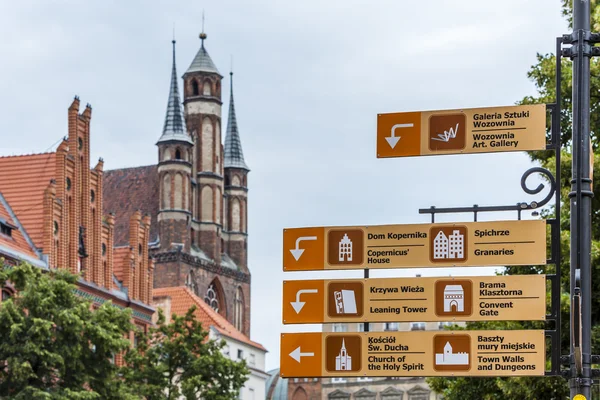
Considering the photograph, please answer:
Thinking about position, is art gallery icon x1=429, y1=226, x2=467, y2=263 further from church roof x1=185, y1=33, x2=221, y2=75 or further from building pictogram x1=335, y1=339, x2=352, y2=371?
church roof x1=185, y1=33, x2=221, y2=75

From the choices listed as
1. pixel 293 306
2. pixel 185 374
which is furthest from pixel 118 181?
pixel 293 306

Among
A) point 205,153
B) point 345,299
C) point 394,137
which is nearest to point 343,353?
point 345,299

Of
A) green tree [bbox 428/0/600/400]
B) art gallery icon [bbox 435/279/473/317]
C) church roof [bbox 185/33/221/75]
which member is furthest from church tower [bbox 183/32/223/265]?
art gallery icon [bbox 435/279/473/317]

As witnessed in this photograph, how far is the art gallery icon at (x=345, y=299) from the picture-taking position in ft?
53.9

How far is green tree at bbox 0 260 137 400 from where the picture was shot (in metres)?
44.6

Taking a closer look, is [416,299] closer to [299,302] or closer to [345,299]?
[345,299]

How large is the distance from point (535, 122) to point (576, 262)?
239 cm

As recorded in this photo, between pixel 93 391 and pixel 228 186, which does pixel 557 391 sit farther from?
pixel 228 186

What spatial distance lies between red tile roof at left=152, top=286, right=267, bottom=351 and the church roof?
1951 centimetres

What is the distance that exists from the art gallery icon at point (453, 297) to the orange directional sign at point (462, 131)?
1.52m

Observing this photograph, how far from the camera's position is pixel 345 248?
54.2ft

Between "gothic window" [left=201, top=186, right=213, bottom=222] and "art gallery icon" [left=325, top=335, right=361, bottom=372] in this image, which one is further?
"gothic window" [left=201, top=186, right=213, bottom=222]

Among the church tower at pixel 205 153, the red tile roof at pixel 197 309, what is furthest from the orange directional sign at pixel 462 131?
the church tower at pixel 205 153

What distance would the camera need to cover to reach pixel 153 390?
5634 centimetres
